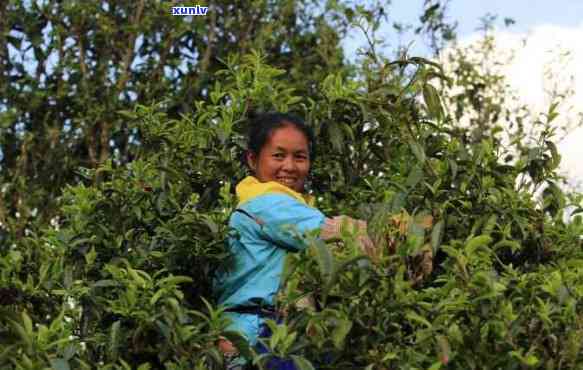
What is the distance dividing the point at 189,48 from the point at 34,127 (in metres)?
1.31

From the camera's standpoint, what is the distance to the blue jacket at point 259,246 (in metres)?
3.89

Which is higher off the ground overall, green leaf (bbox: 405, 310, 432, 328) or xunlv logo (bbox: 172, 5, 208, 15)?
xunlv logo (bbox: 172, 5, 208, 15)

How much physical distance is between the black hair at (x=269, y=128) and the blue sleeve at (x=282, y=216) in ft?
1.09

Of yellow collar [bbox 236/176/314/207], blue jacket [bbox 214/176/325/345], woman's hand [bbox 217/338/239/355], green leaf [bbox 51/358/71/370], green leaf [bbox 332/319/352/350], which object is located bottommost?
woman's hand [bbox 217/338/239/355]

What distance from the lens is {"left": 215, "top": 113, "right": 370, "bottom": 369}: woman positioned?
3.88 meters

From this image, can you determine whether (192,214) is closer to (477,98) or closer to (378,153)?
(378,153)

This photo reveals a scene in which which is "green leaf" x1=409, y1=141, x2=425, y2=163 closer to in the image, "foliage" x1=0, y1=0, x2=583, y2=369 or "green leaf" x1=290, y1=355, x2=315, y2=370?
"foliage" x1=0, y1=0, x2=583, y2=369

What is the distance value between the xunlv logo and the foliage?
4057 millimetres

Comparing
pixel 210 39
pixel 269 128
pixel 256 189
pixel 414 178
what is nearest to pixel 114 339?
pixel 256 189

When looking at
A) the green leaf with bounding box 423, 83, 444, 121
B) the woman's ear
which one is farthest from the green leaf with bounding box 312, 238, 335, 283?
the woman's ear

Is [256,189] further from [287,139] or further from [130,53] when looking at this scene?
[130,53]

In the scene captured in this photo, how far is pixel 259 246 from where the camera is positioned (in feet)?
13.1

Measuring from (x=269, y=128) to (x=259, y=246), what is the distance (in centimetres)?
49

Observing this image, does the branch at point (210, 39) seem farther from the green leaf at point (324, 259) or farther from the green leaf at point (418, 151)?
the green leaf at point (324, 259)
